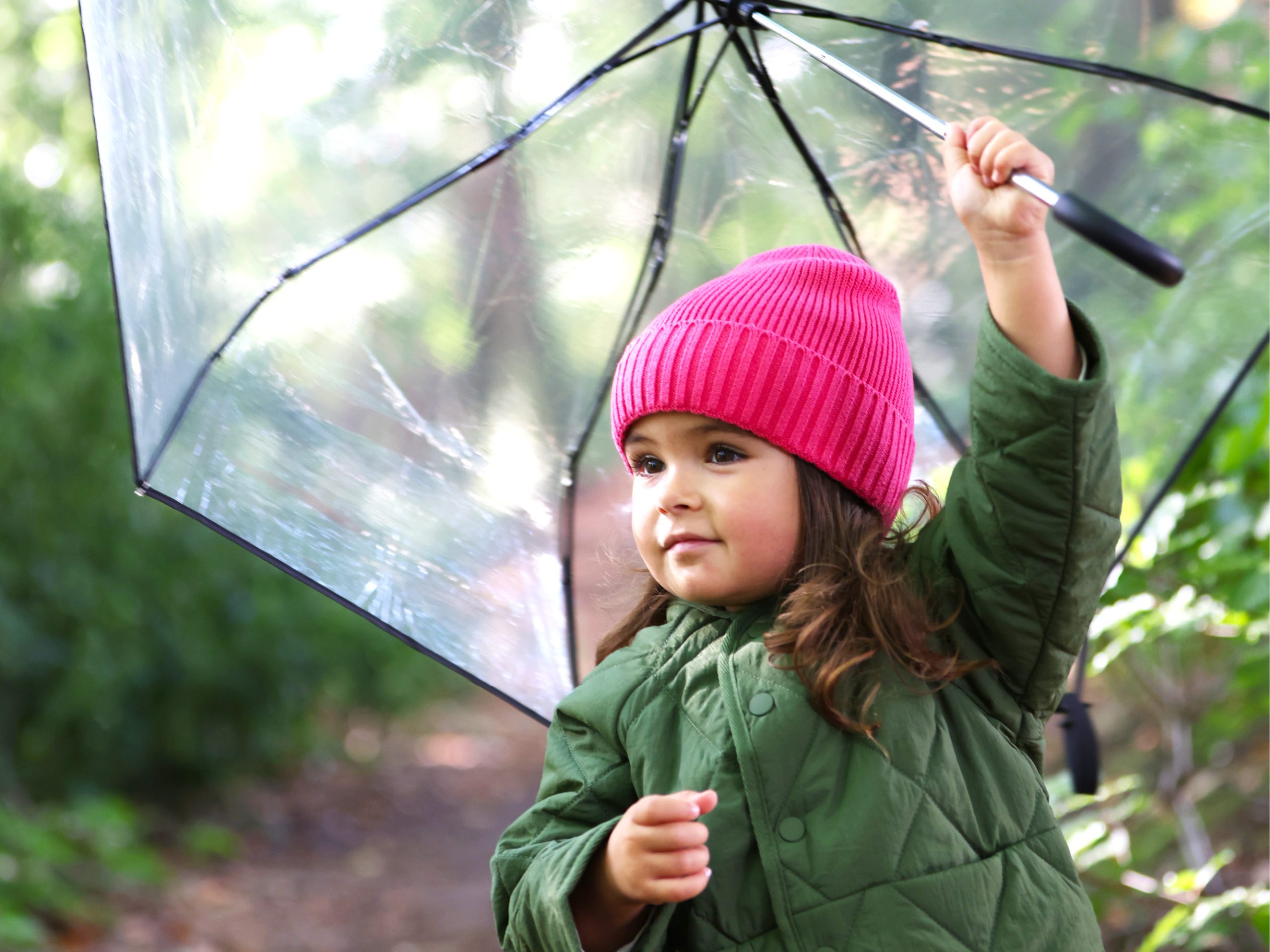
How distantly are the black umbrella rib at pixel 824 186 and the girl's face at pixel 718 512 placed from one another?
553 millimetres

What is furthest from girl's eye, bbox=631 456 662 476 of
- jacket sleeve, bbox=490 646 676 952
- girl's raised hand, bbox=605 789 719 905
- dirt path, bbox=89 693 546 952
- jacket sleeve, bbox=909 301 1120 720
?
dirt path, bbox=89 693 546 952

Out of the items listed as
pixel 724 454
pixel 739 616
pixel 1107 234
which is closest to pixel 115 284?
pixel 724 454

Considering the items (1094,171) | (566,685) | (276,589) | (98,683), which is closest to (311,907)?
(98,683)

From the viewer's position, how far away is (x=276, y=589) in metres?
6.45

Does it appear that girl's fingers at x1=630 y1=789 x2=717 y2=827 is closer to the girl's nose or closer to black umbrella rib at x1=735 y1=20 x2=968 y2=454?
the girl's nose

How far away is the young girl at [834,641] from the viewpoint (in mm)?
1447

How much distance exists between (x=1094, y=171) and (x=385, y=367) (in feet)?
4.32

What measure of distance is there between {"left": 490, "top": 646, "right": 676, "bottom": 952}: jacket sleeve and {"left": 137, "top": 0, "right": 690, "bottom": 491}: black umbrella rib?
834 mm

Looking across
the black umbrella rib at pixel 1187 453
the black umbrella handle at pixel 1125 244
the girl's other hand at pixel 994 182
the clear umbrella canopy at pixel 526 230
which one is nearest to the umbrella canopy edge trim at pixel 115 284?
the clear umbrella canopy at pixel 526 230

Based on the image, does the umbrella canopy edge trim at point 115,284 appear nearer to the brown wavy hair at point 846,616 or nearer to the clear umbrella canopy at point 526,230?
the clear umbrella canopy at point 526,230

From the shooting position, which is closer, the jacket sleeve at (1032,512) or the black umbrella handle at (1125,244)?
the black umbrella handle at (1125,244)

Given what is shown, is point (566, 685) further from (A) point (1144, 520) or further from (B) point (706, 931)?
(A) point (1144, 520)

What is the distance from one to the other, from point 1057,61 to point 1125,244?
0.98 m

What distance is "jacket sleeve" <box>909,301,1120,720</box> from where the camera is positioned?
143 cm
